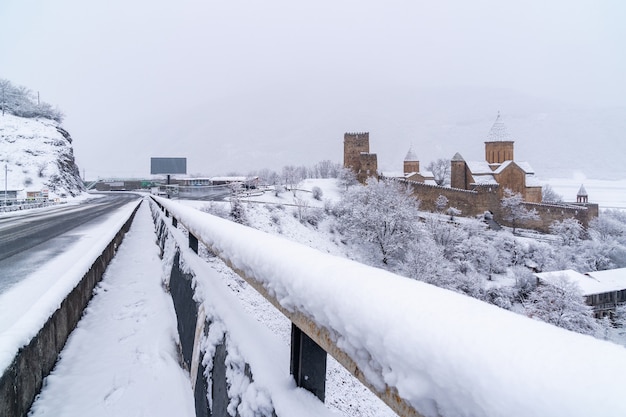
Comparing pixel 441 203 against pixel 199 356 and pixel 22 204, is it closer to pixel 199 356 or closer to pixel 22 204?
pixel 22 204

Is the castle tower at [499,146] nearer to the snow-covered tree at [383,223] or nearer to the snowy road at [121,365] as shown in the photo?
the snow-covered tree at [383,223]

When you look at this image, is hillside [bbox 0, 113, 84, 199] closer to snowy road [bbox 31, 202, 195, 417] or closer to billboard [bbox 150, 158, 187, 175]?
billboard [bbox 150, 158, 187, 175]

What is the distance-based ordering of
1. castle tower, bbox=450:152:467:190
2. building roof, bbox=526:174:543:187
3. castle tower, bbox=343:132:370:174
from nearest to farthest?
1. building roof, bbox=526:174:543:187
2. castle tower, bbox=450:152:467:190
3. castle tower, bbox=343:132:370:174

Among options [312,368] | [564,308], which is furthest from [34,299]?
[564,308]

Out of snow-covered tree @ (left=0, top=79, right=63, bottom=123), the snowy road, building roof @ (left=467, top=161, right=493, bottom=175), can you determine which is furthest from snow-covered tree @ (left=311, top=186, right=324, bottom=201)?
the snowy road

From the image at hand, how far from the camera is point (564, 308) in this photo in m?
25.8

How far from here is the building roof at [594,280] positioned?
91.8 ft

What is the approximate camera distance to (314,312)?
4.33 feet

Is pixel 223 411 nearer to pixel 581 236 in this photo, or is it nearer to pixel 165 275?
pixel 165 275

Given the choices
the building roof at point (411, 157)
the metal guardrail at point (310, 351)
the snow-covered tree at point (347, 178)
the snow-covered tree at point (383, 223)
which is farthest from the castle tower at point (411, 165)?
the metal guardrail at point (310, 351)

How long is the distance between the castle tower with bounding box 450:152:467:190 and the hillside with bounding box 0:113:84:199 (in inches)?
2209

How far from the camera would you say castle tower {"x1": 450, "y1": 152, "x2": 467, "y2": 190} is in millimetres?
62938

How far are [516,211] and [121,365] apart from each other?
2297 inches

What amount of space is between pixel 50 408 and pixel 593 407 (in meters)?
3.41
